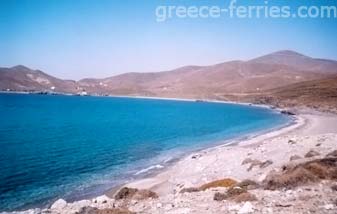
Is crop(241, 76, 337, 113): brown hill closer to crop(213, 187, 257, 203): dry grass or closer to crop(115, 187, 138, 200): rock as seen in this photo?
crop(115, 187, 138, 200): rock

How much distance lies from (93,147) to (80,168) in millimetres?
13442

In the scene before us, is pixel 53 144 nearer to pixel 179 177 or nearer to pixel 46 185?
pixel 46 185

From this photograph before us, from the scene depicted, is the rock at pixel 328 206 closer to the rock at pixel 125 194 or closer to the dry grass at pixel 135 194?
the dry grass at pixel 135 194

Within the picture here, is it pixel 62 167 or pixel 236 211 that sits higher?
pixel 236 211

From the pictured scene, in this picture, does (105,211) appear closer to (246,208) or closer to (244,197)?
(246,208)

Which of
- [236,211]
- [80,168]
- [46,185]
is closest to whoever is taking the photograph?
[236,211]

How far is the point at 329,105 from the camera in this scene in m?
108

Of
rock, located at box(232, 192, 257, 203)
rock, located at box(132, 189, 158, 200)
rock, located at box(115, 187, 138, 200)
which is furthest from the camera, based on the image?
rock, located at box(115, 187, 138, 200)

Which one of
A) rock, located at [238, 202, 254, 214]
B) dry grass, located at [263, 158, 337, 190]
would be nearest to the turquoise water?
dry grass, located at [263, 158, 337, 190]

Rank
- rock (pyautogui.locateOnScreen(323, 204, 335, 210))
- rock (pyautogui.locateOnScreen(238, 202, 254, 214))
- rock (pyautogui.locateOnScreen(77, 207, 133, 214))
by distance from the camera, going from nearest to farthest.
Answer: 1. rock (pyautogui.locateOnScreen(323, 204, 335, 210))
2. rock (pyautogui.locateOnScreen(238, 202, 254, 214))
3. rock (pyautogui.locateOnScreen(77, 207, 133, 214))

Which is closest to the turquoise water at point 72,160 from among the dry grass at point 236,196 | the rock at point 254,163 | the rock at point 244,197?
the rock at point 254,163

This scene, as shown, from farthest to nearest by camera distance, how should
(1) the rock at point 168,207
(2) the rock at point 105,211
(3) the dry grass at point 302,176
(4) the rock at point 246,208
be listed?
(3) the dry grass at point 302,176, (1) the rock at point 168,207, (2) the rock at point 105,211, (4) the rock at point 246,208

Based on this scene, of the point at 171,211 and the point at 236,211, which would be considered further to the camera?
the point at 171,211

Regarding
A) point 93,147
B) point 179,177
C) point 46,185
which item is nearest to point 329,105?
A: point 93,147
